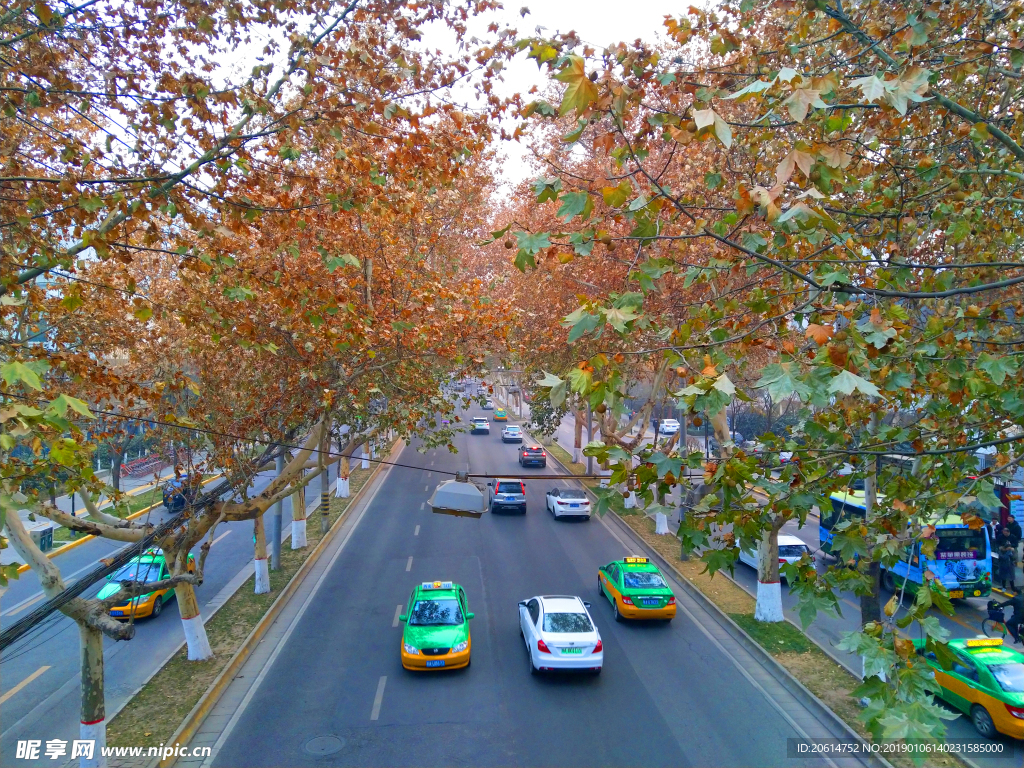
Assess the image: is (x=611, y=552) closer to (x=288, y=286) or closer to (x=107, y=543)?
(x=288, y=286)

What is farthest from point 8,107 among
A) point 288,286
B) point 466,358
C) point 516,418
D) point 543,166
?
point 516,418

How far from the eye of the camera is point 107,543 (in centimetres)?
2217

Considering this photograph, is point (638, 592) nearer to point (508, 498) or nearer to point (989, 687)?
point (989, 687)

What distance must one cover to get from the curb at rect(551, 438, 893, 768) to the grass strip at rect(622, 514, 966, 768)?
0.11 meters

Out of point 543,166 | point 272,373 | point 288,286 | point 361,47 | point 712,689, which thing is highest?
point 543,166

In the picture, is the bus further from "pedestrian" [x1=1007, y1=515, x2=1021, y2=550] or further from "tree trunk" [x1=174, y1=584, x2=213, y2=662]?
"tree trunk" [x1=174, y1=584, x2=213, y2=662]

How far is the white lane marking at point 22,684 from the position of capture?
11484 mm

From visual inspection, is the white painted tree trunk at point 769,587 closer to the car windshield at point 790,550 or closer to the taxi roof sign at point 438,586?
the car windshield at point 790,550

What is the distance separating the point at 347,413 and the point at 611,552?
10.6 m

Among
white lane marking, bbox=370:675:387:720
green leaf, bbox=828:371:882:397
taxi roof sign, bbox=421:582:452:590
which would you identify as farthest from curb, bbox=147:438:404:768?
green leaf, bbox=828:371:882:397

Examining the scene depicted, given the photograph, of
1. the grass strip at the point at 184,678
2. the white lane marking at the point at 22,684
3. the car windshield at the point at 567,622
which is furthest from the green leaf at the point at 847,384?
the white lane marking at the point at 22,684

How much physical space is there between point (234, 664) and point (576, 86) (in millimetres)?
12928

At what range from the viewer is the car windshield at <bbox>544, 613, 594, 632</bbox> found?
40.3ft

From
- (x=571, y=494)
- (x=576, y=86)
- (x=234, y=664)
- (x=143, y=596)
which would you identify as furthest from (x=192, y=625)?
Answer: (x=571, y=494)
